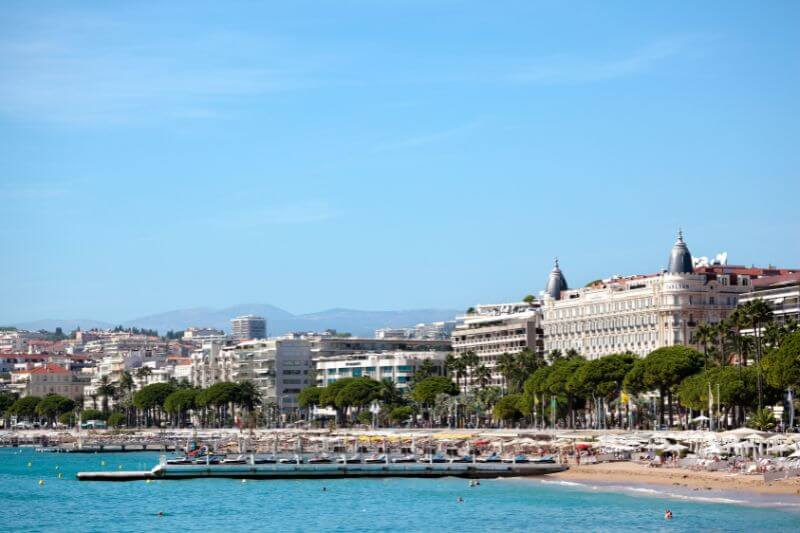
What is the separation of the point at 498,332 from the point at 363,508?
98605 millimetres

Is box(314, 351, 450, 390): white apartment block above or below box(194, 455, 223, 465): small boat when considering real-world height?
above

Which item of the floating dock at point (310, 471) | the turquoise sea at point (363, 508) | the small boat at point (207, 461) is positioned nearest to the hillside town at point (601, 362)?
the floating dock at point (310, 471)

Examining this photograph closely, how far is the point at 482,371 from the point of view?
166375 mm

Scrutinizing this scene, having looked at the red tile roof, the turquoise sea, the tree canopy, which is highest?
the red tile roof

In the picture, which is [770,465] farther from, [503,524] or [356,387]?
[356,387]

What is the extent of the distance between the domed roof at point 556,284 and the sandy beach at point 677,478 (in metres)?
75.0

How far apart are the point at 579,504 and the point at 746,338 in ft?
138

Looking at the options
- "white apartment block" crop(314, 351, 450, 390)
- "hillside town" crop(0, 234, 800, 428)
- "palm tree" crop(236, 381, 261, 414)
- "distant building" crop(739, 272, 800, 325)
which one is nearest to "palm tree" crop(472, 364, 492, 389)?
"hillside town" crop(0, 234, 800, 428)

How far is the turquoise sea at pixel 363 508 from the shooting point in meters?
68.9

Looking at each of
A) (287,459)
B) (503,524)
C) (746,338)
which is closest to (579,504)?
(503,524)

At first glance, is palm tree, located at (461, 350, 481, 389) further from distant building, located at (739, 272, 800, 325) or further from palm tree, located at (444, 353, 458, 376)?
distant building, located at (739, 272, 800, 325)

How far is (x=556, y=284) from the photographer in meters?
175

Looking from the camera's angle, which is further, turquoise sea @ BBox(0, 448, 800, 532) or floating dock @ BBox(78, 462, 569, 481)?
floating dock @ BBox(78, 462, 569, 481)

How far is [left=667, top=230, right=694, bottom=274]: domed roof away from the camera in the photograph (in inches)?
5714
